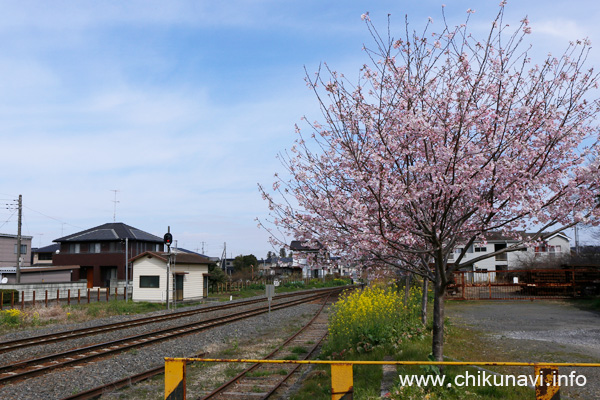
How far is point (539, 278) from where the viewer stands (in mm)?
32594

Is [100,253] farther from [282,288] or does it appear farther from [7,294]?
[7,294]

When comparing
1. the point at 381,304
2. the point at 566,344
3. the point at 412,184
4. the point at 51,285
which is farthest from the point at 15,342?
the point at 51,285

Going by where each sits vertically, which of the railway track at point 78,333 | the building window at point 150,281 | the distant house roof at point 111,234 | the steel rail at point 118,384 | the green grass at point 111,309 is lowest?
the green grass at point 111,309

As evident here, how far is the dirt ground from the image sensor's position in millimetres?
11531

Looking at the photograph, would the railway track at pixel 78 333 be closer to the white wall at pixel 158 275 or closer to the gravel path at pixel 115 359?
the gravel path at pixel 115 359

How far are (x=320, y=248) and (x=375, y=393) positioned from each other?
8.67 ft

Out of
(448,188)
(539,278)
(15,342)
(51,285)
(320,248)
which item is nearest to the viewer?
(448,188)

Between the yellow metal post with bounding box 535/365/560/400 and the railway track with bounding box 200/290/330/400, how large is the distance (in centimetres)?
612

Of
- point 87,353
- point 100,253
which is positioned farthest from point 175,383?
point 100,253

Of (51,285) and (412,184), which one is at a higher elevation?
(412,184)

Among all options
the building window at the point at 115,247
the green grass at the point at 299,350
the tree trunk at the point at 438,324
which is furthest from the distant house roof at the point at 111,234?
the tree trunk at the point at 438,324

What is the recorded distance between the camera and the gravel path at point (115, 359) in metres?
10.7

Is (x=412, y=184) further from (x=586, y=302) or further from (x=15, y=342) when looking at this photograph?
(x=586, y=302)

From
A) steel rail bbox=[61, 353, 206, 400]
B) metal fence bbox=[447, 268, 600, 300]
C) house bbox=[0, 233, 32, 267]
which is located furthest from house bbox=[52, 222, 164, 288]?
steel rail bbox=[61, 353, 206, 400]
